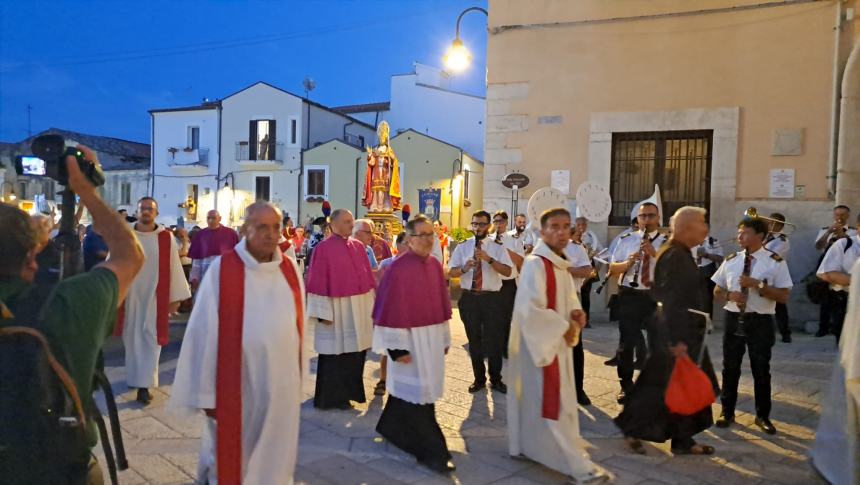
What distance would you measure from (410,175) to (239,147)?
34.2 feet

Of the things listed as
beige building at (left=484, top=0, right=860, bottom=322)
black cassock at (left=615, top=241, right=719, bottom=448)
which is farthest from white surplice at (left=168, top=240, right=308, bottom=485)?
beige building at (left=484, top=0, right=860, bottom=322)

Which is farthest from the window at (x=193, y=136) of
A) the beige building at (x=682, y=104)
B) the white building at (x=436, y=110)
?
the beige building at (x=682, y=104)

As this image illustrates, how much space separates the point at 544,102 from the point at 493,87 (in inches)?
43.7

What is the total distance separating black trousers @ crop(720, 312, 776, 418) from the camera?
524 cm

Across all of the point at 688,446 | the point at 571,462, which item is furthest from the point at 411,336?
the point at 688,446

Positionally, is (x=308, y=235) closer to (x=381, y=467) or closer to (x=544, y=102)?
(x=544, y=102)

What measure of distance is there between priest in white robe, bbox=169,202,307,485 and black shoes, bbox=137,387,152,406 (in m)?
2.74

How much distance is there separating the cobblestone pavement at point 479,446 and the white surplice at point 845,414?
0.91 ft

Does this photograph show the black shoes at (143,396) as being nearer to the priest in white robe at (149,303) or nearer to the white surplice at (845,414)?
the priest in white robe at (149,303)

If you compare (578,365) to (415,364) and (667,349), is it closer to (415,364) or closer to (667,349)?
(667,349)

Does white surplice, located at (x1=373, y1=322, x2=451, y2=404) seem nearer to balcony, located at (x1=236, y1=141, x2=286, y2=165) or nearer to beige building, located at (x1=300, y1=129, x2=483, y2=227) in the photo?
beige building, located at (x1=300, y1=129, x2=483, y2=227)

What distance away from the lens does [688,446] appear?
4.71 metres

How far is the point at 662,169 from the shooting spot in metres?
11.6

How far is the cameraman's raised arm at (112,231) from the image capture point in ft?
6.61
